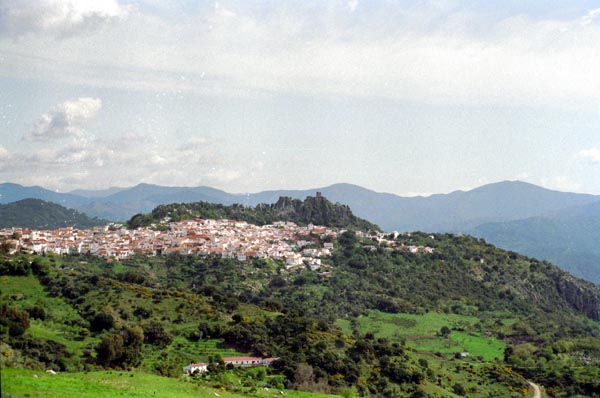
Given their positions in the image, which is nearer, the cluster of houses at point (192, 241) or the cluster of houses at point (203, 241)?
the cluster of houses at point (192, 241)

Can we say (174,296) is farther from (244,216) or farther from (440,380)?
(244,216)

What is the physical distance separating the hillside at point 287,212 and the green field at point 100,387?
10386cm

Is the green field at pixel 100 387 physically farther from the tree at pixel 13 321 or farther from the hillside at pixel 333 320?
the tree at pixel 13 321

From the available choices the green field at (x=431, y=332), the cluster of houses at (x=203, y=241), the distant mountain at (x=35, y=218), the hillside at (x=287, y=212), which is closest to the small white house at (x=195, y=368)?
the green field at (x=431, y=332)

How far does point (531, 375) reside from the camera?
52.2 metres

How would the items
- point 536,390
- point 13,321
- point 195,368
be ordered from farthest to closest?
point 536,390 < point 195,368 < point 13,321

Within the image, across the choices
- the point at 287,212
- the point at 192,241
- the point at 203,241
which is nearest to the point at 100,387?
the point at 192,241

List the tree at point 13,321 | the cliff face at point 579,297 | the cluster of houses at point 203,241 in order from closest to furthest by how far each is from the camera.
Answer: the tree at point 13,321 → the cluster of houses at point 203,241 → the cliff face at point 579,297

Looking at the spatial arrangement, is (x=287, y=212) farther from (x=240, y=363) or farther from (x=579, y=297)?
(x=240, y=363)

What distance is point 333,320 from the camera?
6925 centimetres

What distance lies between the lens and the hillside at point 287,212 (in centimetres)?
13084

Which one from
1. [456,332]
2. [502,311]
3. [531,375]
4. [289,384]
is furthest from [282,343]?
[502,311]

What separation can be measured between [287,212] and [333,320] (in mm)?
74527

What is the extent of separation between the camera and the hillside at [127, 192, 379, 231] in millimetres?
130837
